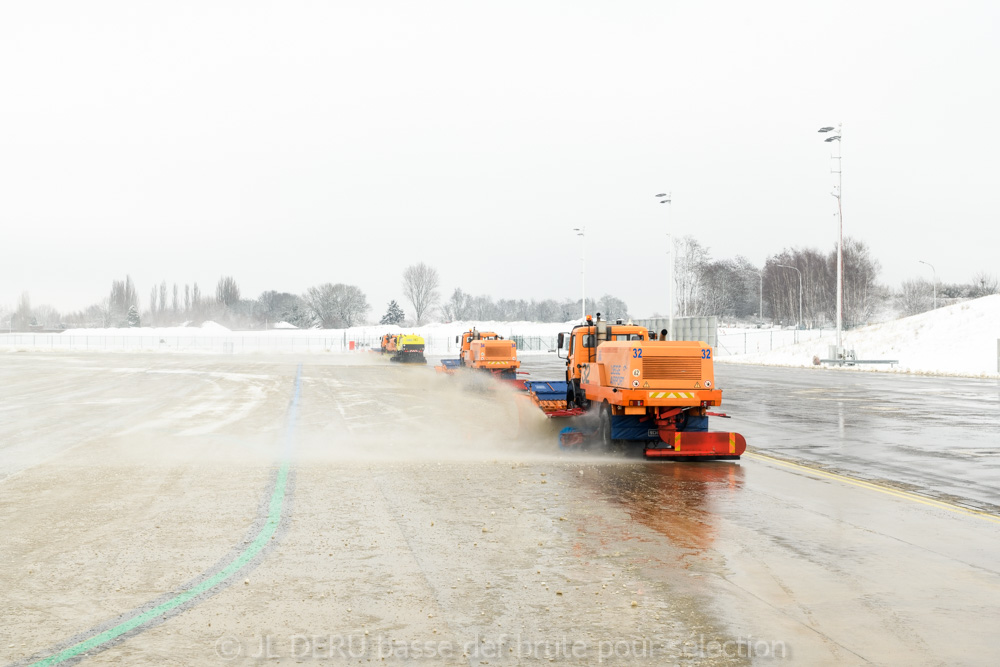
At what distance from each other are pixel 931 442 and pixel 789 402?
969cm

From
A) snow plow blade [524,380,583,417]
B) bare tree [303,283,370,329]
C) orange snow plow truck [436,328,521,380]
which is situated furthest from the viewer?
bare tree [303,283,370,329]

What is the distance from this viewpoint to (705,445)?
13.3m

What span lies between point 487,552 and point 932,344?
50842mm

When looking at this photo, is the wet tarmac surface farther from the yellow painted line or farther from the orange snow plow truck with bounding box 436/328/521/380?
the orange snow plow truck with bounding box 436/328/521/380

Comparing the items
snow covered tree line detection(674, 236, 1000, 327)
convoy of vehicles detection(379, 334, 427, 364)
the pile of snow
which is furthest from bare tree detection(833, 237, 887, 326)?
convoy of vehicles detection(379, 334, 427, 364)

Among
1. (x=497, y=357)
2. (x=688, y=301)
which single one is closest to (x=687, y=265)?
(x=688, y=301)

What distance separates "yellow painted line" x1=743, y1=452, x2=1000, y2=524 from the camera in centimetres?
924

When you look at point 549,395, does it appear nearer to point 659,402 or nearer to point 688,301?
point 659,402

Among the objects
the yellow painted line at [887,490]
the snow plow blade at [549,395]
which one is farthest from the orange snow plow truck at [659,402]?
the snow plow blade at [549,395]

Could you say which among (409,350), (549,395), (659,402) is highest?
(409,350)

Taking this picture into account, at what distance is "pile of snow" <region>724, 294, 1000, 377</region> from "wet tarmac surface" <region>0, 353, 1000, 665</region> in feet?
103

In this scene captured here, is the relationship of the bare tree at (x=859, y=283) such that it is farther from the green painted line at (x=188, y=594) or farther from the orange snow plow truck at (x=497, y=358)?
the green painted line at (x=188, y=594)

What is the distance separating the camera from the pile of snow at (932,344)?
4466cm

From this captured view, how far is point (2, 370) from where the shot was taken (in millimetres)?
44531
